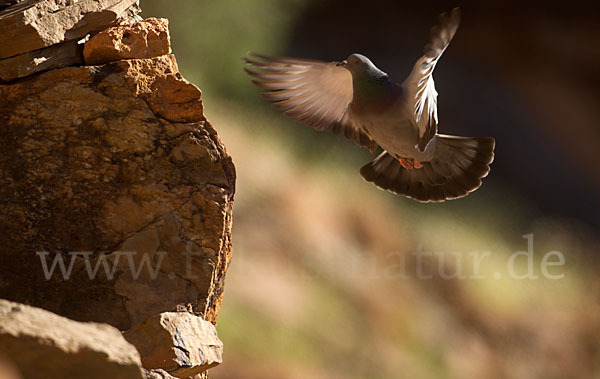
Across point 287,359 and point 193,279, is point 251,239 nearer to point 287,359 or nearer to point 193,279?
point 287,359

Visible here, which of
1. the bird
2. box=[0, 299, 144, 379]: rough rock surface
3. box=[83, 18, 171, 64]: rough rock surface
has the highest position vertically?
box=[83, 18, 171, 64]: rough rock surface

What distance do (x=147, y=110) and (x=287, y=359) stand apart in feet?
7.08

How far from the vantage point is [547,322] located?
511 cm

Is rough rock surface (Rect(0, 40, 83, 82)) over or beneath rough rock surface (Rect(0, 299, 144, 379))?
over

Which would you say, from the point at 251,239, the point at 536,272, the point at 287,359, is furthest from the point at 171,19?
the point at 536,272

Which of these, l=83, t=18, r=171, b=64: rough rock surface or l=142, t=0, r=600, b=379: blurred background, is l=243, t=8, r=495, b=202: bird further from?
l=142, t=0, r=600, b=379: blurred background

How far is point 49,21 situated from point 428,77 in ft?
4.15

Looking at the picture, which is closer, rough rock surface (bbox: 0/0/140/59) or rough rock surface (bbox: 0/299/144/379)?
rough rock surface (bbox: 0/299/144/379)

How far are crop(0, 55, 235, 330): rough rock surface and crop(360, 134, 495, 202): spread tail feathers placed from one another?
806 millimetres

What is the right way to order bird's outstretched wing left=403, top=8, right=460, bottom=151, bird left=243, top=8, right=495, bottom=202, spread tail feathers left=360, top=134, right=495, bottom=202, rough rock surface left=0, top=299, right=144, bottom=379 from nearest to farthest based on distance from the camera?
rough rock surface left=0, top=299, right=144, bottom=379
bird's outstretched wing left=403, top=8, right=460, bottom=151
bird left=243, top=8, right=495, bottom=202
spread tail feathers left=360, top=134, right=495, bottom=202

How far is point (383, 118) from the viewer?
8.50 feet

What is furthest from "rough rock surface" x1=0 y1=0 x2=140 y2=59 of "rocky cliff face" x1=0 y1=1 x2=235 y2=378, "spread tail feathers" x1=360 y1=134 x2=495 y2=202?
"spread tail feathers" x1=360 y1=134 x2=495 y2=202

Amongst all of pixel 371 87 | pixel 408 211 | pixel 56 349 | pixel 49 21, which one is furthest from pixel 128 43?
pixel 408 211

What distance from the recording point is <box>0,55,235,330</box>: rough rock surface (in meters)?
2.24
